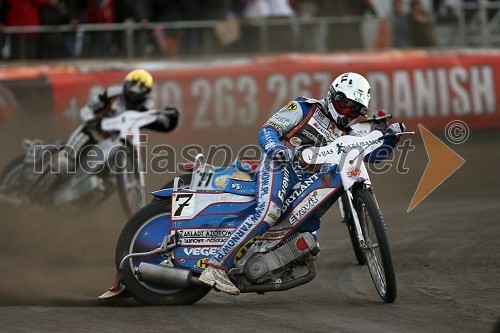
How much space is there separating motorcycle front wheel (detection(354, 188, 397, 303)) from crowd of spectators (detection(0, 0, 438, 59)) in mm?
8871

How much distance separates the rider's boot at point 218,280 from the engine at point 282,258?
21 centimetres

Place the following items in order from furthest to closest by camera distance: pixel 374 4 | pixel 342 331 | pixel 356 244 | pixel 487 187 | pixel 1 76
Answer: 1. pixel 374 4
2. pixel 1 76
3. pixel 487 187
4. pixel 356 244
5. pixel 342 331

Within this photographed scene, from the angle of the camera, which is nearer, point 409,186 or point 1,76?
point 409,186

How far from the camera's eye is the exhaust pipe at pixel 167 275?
706 centimetres

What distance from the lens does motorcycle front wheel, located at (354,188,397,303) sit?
6.81 metres

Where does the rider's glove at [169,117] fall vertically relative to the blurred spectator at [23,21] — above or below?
below

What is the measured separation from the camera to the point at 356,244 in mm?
8648

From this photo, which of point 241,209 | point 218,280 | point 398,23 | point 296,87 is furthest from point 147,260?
point 398,23

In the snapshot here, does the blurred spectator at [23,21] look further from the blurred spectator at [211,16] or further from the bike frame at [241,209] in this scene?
the bike frame at [241,209]

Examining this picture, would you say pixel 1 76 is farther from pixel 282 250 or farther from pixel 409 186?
pixel 282 250

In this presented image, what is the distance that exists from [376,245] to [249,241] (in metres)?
0.92

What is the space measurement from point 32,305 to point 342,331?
2323 mm

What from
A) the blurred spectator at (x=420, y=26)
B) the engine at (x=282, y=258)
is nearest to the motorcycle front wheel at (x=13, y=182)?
the engine at (x=282, y=258)

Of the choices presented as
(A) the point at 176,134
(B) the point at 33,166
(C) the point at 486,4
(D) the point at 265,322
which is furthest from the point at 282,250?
(C) the point at 486,4
